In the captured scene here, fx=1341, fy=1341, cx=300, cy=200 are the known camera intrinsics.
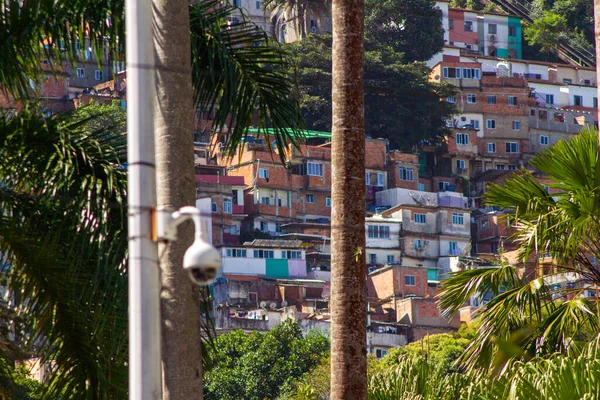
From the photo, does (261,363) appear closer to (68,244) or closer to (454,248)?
(454,248)

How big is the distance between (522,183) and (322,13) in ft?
344

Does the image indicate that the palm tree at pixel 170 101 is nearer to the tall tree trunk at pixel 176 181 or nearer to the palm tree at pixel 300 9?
the tall tree trunk at pixel 176 181

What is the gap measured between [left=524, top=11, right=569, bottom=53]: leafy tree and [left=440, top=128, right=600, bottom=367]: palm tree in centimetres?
13339

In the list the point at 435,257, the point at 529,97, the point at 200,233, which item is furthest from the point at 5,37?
the point at 529,97

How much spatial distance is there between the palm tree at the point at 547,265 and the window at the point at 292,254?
79328 millimetres

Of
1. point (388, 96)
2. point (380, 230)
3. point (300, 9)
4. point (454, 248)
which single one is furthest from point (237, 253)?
point (388, 96)

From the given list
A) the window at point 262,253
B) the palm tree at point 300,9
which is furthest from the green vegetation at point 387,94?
the window at point 262,253

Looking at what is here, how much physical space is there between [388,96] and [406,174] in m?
7.33

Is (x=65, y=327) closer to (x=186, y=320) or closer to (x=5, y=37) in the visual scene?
(x=186, y=320)

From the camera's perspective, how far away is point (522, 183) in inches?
514

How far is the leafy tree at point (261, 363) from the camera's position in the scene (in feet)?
206

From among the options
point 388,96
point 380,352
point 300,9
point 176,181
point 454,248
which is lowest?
point 380,352

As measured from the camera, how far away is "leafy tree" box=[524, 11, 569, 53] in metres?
144

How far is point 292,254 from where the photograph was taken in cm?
9244
